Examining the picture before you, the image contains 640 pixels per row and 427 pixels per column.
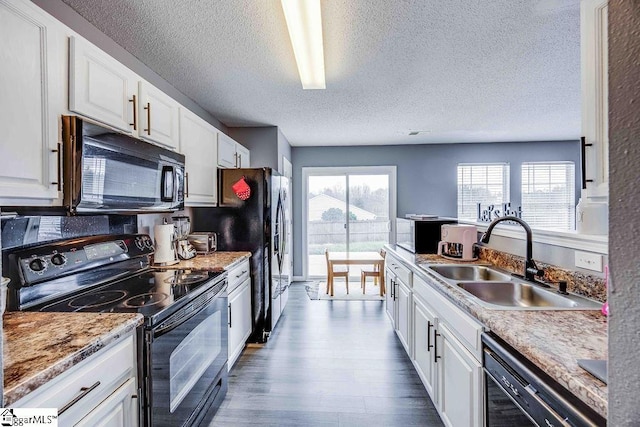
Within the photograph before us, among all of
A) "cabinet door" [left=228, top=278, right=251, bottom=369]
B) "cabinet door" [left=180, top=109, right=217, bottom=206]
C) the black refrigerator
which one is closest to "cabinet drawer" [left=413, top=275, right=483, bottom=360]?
"cabinet door" [left=228, top=278, right=251, bottom=369]

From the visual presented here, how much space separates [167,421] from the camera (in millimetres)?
1411

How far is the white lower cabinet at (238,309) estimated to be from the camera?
8.11 feet

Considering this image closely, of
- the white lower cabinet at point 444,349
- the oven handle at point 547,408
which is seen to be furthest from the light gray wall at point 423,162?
the oven handle at point 547,408

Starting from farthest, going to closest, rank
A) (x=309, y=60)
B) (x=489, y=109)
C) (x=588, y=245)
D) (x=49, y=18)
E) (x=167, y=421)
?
(x=489, y=109), (x=309, y=60), (x=588, y=245), (x=167, y=421), (x=49, y=18)

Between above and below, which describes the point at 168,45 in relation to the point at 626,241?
above

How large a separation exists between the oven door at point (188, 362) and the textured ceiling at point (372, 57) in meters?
1.66

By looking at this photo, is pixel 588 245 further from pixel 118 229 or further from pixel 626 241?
pixel 118 229

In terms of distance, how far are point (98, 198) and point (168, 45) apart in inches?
51.8

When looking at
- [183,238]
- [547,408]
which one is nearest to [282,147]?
[183,238]

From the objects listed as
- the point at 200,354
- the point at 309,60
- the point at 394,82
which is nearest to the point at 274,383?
the point at 200,354

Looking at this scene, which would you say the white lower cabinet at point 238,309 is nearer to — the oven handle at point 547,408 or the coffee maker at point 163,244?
the coffee maker at point 163,244

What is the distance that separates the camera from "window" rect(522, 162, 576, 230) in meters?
5.48

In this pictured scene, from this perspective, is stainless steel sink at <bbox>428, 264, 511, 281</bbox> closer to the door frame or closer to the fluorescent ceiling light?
the fluorescent ceiling light

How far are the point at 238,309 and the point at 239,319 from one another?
0.10m
